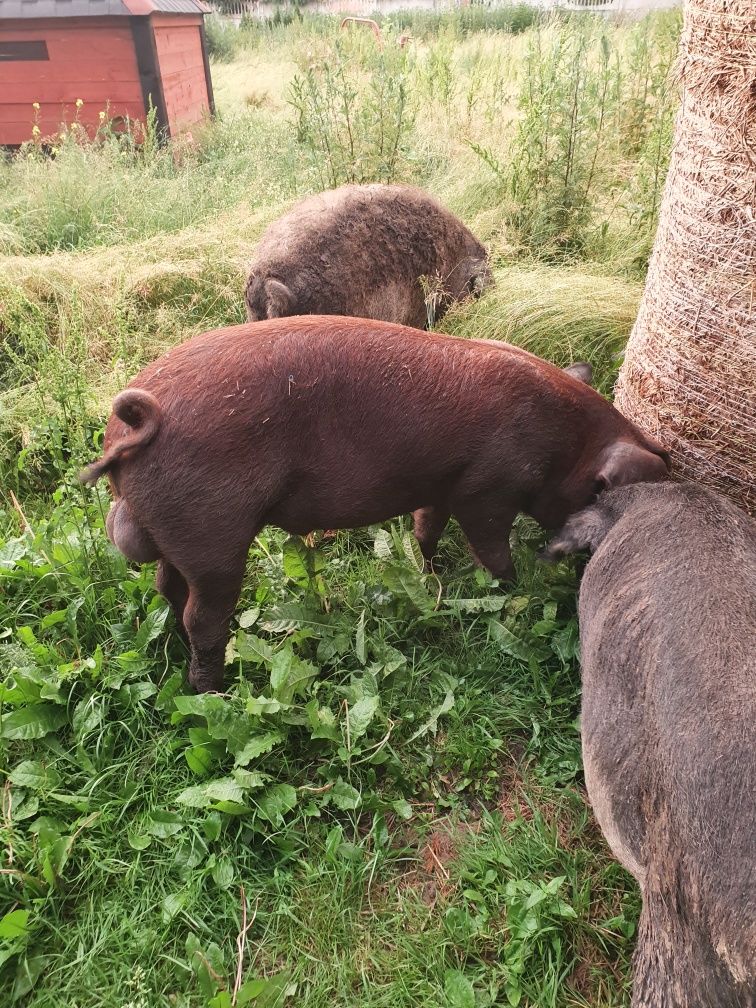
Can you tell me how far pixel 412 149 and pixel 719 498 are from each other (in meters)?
5.09

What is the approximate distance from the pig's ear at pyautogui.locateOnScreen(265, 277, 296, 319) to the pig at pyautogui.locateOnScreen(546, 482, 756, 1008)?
2.33m

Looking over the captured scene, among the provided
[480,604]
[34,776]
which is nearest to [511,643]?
[480,604]

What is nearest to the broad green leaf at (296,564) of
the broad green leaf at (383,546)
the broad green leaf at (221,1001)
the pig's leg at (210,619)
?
the broad green leaf at (383,546)

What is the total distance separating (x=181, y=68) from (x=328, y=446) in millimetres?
8734

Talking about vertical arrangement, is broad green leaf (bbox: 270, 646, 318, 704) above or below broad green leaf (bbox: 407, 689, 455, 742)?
above

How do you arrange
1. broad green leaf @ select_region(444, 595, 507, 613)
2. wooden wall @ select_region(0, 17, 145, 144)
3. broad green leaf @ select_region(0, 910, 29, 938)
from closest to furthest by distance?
1. broad green leaf @ select_region(0, 910, 29, 938)
2. broad green leaf @ select_region(444, 595, 507, 613)
3. wooden wall @ select_region(0, 17, 145, 144)

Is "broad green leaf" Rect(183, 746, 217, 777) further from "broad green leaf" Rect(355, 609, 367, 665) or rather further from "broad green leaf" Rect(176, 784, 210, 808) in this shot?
"broad green leaf" Rect(355, 609, 367, 665)

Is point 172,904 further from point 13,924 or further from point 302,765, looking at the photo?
point 302,765

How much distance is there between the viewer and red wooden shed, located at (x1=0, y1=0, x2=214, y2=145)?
26.2 feet

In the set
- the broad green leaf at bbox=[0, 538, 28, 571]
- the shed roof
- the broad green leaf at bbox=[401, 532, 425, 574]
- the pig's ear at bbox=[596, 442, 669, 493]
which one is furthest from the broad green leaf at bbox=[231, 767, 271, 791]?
the shed roof

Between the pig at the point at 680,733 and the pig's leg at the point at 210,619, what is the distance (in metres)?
1.16

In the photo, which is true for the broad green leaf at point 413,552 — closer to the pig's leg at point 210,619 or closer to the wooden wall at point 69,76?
the pig's leg at point 210,619

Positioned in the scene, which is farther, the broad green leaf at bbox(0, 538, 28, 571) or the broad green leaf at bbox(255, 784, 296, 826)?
the broad green leaf at bbox(0, 538, 28, 571)

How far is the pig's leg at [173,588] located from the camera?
287 centimetres
